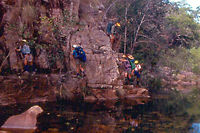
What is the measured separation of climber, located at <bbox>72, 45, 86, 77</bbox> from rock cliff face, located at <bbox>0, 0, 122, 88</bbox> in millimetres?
316

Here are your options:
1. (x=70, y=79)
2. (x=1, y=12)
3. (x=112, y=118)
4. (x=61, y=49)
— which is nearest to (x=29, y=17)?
(x=1, y=12)

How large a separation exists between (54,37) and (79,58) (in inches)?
77.5

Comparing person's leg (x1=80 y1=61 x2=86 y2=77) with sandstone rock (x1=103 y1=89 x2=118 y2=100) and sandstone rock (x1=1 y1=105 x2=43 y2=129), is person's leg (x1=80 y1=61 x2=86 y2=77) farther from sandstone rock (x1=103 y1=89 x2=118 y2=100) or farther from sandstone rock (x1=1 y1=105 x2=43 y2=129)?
sandstone rock (x1=1 y1=105 x2=43 y2=129)

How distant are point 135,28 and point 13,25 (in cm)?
1115

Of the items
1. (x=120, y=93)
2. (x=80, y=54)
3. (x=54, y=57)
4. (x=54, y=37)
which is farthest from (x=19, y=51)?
(x=120, y=93)

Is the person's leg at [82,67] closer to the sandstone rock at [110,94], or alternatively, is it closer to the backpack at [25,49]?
the sandstone rock at [110,94]

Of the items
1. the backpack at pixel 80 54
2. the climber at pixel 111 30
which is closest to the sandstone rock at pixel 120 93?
the backpack at pixel 80 54

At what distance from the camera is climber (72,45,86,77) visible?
1311 cm

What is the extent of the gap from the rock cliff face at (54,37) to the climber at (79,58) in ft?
1.04

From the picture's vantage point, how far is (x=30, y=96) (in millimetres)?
11086

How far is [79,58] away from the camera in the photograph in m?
13.5

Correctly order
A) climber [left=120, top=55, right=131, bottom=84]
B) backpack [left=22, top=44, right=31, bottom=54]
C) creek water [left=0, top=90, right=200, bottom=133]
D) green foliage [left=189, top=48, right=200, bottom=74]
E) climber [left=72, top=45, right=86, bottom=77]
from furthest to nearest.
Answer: green foliage [left=189, top=48, right=200, bottom=74], climber [left=120, top=55, right=131, bottom=84], climber [left=72, top=45, right=86, bottom=77], backpack [left=22, top=44, right=31, bottom=54], creek water [left=0, top=90, right=200, bottom=133]

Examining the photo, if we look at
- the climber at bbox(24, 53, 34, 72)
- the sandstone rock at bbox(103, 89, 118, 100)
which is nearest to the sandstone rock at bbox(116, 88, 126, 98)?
the sandstone rock at bbox(103, 89, 118, 100)

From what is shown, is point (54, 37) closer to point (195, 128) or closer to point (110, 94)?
point (110, 94)
